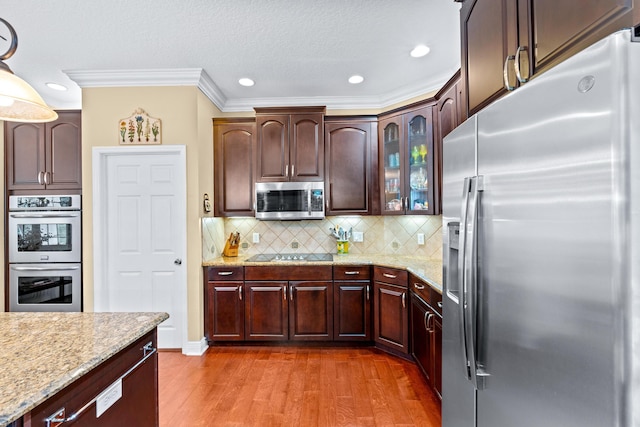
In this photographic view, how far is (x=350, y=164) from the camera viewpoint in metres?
3.59

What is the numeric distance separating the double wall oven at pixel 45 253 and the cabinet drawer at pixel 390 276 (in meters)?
2.95

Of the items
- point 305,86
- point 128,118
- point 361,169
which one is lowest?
point 361,169

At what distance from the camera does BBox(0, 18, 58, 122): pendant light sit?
4.07 feet

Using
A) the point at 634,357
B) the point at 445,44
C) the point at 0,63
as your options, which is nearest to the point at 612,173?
the point at 634,357

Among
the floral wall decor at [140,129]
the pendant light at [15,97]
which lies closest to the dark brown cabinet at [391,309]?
the floral wall decor at [140,129]

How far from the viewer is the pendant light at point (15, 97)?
4.07 ft

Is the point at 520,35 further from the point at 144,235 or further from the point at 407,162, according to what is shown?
the point at 144,235

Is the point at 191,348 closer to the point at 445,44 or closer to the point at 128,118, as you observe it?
the point at 128,118

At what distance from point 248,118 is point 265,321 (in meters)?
2.21

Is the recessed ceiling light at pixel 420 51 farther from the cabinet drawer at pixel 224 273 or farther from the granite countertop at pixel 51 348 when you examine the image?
the granite countertop at pixel 51 348

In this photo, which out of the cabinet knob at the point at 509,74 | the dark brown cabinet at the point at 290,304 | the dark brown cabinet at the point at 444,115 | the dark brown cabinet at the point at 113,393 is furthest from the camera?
the dark brown cabinet at the point at 290,304

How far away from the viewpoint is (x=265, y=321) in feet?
10.8

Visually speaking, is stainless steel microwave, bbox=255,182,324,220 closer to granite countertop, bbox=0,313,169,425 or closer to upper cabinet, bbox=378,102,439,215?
upper cabinet, bbox=378,102,439,215

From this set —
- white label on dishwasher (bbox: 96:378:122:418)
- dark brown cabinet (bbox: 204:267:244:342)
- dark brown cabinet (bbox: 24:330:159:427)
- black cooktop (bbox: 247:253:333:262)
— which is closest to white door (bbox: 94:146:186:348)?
dark brown cabinet (bbox: 204:267:244:342)
